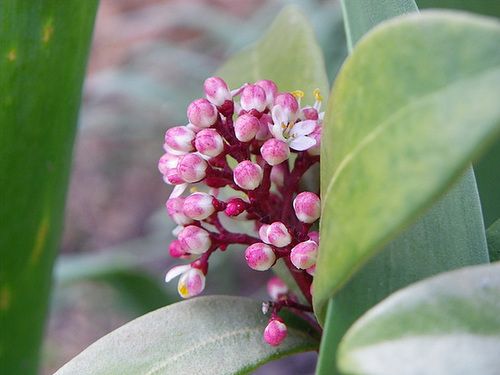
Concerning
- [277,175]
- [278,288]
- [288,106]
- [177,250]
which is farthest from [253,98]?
[278,288]

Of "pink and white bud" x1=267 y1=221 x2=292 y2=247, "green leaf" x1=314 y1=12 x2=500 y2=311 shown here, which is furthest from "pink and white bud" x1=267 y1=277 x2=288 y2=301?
"green leaf" x1=314 y1=12 x2=500 y2=311

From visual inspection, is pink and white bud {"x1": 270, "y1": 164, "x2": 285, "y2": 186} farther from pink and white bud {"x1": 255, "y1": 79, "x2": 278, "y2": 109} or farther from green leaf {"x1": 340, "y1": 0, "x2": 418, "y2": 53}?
green leaf {"x1": 340, "y1": 0, "x2": 418, "y2": 53}

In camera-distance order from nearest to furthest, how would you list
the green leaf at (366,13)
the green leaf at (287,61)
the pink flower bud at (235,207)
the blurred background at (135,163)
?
the green leaf at (366,13)
the pink flower bud at (235,207)
the green leaf at (287,61)
the blurred background at (135,163)

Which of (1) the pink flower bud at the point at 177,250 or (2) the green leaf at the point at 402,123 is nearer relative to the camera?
(2) the green leaf at the point at 402,123

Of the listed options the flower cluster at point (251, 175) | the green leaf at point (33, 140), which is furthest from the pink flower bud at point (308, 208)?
the green leaf at point (33, 140)

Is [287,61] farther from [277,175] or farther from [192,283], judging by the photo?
[192,283]

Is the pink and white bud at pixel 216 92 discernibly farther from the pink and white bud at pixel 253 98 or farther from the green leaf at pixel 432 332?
the green leaf at pixel 432 332
